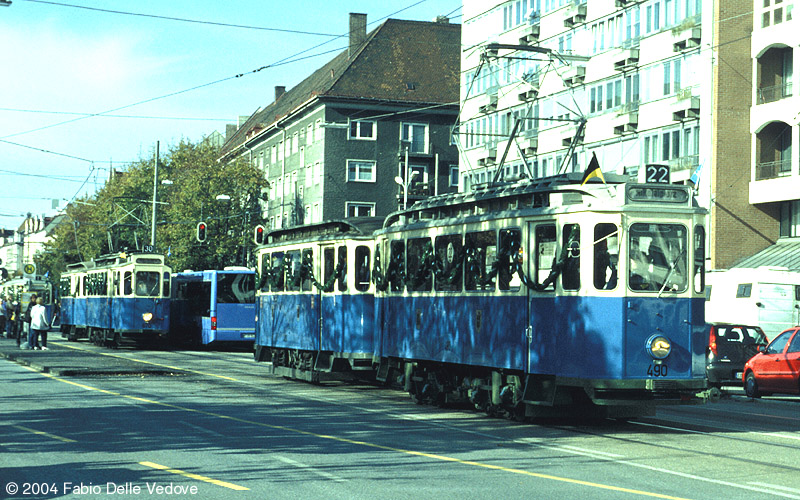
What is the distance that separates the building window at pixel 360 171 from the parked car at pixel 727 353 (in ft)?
156

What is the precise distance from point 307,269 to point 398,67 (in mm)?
53364

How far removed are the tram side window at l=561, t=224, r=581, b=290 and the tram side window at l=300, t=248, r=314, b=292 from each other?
8.67 m

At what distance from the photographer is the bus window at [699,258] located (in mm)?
15062

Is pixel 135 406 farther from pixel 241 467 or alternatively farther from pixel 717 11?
pixel 717 11

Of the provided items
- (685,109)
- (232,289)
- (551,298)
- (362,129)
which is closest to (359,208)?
(362,129)

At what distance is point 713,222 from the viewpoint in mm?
44406

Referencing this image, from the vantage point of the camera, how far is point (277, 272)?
81.7 ft

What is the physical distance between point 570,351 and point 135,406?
6475mm

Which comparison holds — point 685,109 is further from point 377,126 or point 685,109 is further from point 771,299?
point 377,126


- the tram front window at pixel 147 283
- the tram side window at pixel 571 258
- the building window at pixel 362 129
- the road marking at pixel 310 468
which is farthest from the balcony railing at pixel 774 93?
the road marking at pixel 310 468

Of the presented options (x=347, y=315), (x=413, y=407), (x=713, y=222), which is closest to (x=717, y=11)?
(x=713, y=222)

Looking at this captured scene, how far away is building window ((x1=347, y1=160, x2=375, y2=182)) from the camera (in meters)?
72.4

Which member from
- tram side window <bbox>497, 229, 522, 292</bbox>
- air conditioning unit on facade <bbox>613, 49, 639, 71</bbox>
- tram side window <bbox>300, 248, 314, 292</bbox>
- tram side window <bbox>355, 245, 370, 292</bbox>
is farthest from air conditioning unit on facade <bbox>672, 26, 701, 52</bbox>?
tram side window <bbox>497, 229, 522, 292</bbox>

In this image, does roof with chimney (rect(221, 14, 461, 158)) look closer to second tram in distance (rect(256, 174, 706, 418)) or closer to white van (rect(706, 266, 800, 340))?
white van (rect(706, 266, 800, 340))
